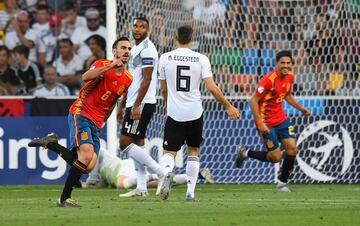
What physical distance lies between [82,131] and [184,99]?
1.58m

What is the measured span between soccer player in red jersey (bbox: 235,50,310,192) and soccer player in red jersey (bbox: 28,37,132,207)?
4119mm

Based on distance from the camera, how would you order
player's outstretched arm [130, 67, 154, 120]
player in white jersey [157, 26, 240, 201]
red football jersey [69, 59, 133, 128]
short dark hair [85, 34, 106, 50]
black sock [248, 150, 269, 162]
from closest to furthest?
red football jersey [69, 59, 133, 128] < player in white jersey [157, 26, 240, 201] < player's outstretched arm [130, 67, 154, 120] < black sock [248, 150, 269, 162] < short dark hair [85, 34, 106, 50]

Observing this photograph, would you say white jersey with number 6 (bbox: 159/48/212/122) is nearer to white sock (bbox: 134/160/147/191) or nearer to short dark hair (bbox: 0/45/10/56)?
white sock (bbox: 134/160/147/191)

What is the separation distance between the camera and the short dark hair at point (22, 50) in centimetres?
1919

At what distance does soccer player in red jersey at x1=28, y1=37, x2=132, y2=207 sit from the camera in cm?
1061

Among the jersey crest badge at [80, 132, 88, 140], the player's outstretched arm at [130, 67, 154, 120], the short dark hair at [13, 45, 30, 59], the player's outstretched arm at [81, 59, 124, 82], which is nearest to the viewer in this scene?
the player's outstretched arm at [81, 59, 124, 82]

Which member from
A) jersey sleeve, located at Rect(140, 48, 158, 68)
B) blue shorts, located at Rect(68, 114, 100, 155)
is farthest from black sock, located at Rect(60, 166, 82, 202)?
jersey sleeve, located at Rect(140, 48, 158, 68)

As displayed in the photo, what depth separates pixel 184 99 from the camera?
1191cm

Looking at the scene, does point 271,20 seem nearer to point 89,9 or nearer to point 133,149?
point 89,9

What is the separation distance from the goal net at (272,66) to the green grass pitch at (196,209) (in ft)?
8.28

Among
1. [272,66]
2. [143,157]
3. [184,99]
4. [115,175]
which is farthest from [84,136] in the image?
[272,66]

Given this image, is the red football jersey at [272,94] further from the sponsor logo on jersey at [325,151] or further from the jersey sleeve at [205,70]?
the jersey sleeve at [205,70]

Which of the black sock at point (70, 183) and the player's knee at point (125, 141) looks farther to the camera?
the player's knee at point (125, 141)

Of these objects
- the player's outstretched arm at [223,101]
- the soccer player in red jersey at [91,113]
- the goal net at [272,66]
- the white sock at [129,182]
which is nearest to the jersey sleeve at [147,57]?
the player's outstretched arm at [223,101]
